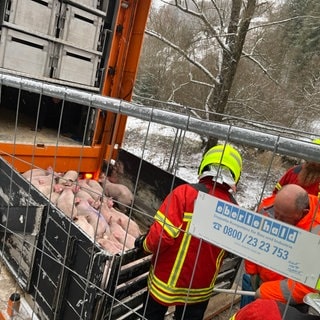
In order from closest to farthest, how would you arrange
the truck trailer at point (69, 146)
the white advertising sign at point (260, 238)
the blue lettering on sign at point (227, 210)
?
the white advertising sign at point (260, 238) < the blue lettering on sign at point (227, 210) < the truck trailer at point (69, 146)

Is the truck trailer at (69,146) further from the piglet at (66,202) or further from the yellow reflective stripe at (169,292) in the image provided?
the piglet at (66,202)

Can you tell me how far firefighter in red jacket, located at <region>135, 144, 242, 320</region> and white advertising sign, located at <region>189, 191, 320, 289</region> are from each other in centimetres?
66

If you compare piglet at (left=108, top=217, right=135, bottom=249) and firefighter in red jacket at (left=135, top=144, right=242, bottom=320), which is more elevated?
firefighter in red jacket at (left=135, top=144, right=242, bottom=320)

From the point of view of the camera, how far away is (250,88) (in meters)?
13.1

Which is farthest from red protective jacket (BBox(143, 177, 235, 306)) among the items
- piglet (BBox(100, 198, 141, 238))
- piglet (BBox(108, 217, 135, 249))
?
piglet (BBox(100, 198, 141, 238))

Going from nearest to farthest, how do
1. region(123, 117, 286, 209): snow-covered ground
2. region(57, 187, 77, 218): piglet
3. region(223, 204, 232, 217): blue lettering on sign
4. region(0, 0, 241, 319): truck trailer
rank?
1. region(223, 204, 232, 217): blue lettering on sign
2. region(0, 0, 241, 319): truck trailer
3. region(57, 187, 77, 218): piglet
4. region(123, 117, 286, 209): snow-covered ground

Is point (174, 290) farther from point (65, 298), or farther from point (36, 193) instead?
point (36, 193)

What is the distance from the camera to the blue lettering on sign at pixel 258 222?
3.73 feet

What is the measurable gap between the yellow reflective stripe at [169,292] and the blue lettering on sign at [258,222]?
4.01 feet

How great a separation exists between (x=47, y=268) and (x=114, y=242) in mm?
1110

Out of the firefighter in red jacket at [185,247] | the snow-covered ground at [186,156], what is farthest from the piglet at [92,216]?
the snow-covered ground at [186,156]

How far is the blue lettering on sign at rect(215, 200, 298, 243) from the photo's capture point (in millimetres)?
1138

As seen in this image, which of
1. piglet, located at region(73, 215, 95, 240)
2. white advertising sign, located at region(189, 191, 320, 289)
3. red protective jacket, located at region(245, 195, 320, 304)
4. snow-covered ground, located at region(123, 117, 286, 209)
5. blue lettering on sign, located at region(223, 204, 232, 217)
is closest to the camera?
white advertising sign, located at region(189, 191, 320, 289)

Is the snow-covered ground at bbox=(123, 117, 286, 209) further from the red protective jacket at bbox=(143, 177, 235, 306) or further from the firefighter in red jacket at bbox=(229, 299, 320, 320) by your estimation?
the firefighter in red jacket at bbox=(229, 299, 320, 320)
